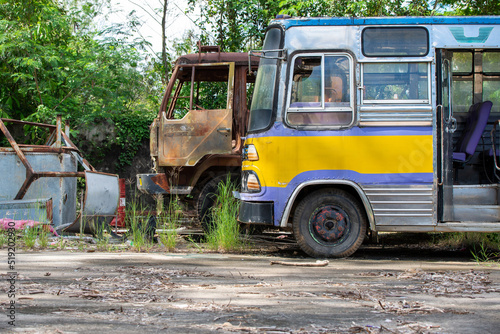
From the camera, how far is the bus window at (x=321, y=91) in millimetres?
6121

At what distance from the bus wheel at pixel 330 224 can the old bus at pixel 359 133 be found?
1 centimetres

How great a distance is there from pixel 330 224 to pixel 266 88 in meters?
1.85

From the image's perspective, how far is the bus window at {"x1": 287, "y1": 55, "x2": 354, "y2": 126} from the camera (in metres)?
6.12

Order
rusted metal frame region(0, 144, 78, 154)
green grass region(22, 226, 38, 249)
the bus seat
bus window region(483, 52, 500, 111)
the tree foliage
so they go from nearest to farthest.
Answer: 1. green grass region(22, 226, 38, 249)
2. the bus seat
3. bus window region(483, 52, 500, 111)
4. rusted metal frame region(0, 144, 78, 154)
5. the tree foliage

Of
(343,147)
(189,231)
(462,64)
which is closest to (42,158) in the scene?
(189,231)

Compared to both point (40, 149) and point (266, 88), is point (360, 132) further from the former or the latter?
point (40, 149)

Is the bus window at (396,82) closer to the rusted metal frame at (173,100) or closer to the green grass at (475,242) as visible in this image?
the green grass at (475,242)

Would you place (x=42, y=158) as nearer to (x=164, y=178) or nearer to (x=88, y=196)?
(x=88, y=196)

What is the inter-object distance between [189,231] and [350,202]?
3846 millimetres

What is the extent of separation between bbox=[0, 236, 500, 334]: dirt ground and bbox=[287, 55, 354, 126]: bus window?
1715 mm

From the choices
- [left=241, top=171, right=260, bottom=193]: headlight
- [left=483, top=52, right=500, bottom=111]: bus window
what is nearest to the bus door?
[left=483, top=52, right=500, bottom=111]: bus window

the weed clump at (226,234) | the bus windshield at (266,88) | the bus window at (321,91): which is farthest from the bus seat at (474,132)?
the weed clump at (226,234)

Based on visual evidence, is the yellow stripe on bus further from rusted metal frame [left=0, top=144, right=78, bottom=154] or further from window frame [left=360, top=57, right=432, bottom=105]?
rusted metal frame [left=0, top=144, right=78, bottom=154]

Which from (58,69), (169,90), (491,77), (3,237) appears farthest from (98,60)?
(491,77)
